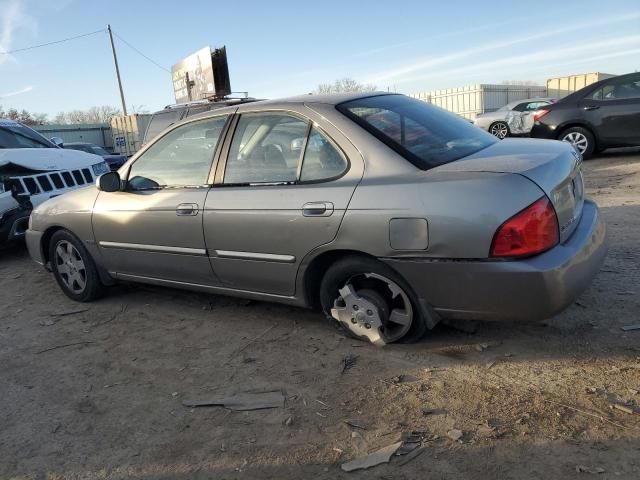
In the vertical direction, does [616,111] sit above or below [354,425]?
above

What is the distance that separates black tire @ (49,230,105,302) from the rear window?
2704mm

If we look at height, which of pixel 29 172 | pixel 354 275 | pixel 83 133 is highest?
pixel 83 133

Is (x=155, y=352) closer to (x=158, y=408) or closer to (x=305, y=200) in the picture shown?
(x=158, y=408)

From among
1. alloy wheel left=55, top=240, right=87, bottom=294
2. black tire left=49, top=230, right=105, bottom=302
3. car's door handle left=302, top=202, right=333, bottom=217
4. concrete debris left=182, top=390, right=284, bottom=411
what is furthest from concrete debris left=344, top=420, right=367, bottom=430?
alloy wheel left=55, top=240, right=87, bottom=294

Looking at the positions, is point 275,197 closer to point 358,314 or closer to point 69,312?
point 358,314

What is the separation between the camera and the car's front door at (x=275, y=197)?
3.12 meters

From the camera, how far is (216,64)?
53.4 feet

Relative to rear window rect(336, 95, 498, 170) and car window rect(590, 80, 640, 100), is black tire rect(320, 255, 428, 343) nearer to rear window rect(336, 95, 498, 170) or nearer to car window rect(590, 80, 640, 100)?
rear window rect(336, 95, 498, 170)

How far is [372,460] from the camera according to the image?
229 centimetres

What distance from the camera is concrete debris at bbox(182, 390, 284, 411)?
281 cm

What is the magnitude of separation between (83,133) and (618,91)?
93.5 ft

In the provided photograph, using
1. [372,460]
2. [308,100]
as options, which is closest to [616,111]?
[308,100]

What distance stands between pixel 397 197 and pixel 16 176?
556cm

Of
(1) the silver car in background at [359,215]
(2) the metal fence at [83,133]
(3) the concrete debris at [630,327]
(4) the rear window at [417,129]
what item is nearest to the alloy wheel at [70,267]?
(1) the silver car in background at [359,215]
